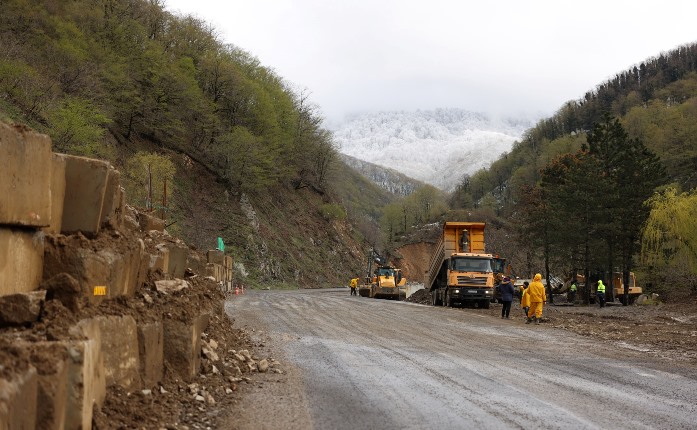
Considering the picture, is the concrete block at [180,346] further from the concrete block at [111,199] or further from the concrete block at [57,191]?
the concrete block at [57,191]

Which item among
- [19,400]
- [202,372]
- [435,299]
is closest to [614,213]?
[435,299]

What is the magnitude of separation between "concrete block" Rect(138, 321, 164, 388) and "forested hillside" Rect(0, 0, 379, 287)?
1017 inches

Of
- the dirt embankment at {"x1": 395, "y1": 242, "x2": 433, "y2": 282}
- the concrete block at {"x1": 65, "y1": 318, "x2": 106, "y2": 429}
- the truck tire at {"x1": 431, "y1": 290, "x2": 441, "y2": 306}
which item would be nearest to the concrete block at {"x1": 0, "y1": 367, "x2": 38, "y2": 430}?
the concrete block at {"x1": 65, "y1": 318, "x2": 106, "y2": 429}

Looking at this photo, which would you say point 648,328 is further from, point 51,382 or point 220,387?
point 51,382

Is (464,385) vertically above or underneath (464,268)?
underneath

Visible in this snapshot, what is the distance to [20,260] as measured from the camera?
18.6 feet

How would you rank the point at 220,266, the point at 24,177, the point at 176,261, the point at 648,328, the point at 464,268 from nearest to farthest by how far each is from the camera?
1. the point at 24,177
2. the point at 176,261
3. the point at 648,328
4. the point at 464,268
5. the point at 220,266

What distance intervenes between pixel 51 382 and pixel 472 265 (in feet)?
99.4

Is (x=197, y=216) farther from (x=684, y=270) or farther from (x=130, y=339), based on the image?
(x=130, y=339)

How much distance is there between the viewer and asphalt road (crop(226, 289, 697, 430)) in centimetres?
696

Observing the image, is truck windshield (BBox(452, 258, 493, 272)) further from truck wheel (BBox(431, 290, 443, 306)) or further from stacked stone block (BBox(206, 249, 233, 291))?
stacked stone block (BBox(206, 249, 233, 291))

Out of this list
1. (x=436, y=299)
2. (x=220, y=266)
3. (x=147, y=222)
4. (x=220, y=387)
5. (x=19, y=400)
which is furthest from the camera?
(x=220, y=266)

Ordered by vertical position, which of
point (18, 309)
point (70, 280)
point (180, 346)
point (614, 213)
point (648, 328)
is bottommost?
point (648, 328)

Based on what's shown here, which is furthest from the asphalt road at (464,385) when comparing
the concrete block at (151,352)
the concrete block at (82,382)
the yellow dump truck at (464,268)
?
the yellow dump truck at (464,268)
